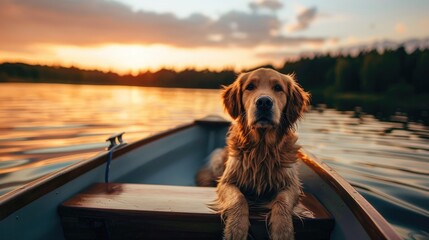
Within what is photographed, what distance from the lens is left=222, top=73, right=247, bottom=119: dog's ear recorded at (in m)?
4.06

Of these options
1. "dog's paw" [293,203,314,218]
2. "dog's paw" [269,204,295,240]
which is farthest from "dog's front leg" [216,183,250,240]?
"dog's paw" [293,203,314,218]

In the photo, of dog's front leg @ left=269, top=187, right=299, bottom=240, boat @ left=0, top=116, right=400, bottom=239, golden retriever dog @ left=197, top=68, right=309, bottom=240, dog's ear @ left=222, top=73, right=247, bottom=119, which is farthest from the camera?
dog's ear @ left=222, top=73, right=247, bottom=119

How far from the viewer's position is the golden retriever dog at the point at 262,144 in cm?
327

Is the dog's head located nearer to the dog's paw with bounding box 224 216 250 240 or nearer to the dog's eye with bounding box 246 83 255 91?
the dog's eye with bounding box 246 83 255 91

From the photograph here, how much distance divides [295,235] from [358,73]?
268 feet

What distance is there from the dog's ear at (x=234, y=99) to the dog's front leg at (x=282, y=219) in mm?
1379

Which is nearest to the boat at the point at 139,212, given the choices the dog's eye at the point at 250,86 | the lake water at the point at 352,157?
the dog's eye at the point at 250,86

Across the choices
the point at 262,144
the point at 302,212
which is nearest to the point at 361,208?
the point at 302,212

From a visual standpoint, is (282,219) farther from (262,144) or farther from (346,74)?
(346,74)

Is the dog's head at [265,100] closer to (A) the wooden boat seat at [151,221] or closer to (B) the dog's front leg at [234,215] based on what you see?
(B) the dog's front leg at [234,215]

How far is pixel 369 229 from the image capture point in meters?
2.37

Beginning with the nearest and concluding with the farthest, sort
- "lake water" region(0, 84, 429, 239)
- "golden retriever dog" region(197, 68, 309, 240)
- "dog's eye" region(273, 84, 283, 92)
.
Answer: "golden retriever dog" region(197, 68, 309, 240)
"dog's eye" region(273, 84, 283, 92)
"lake water" region(0, 84, 429, 239)

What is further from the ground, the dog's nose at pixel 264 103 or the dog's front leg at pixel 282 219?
the dog's nose at pixel 264 103

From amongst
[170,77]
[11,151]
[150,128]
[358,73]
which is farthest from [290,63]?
[11,151]
